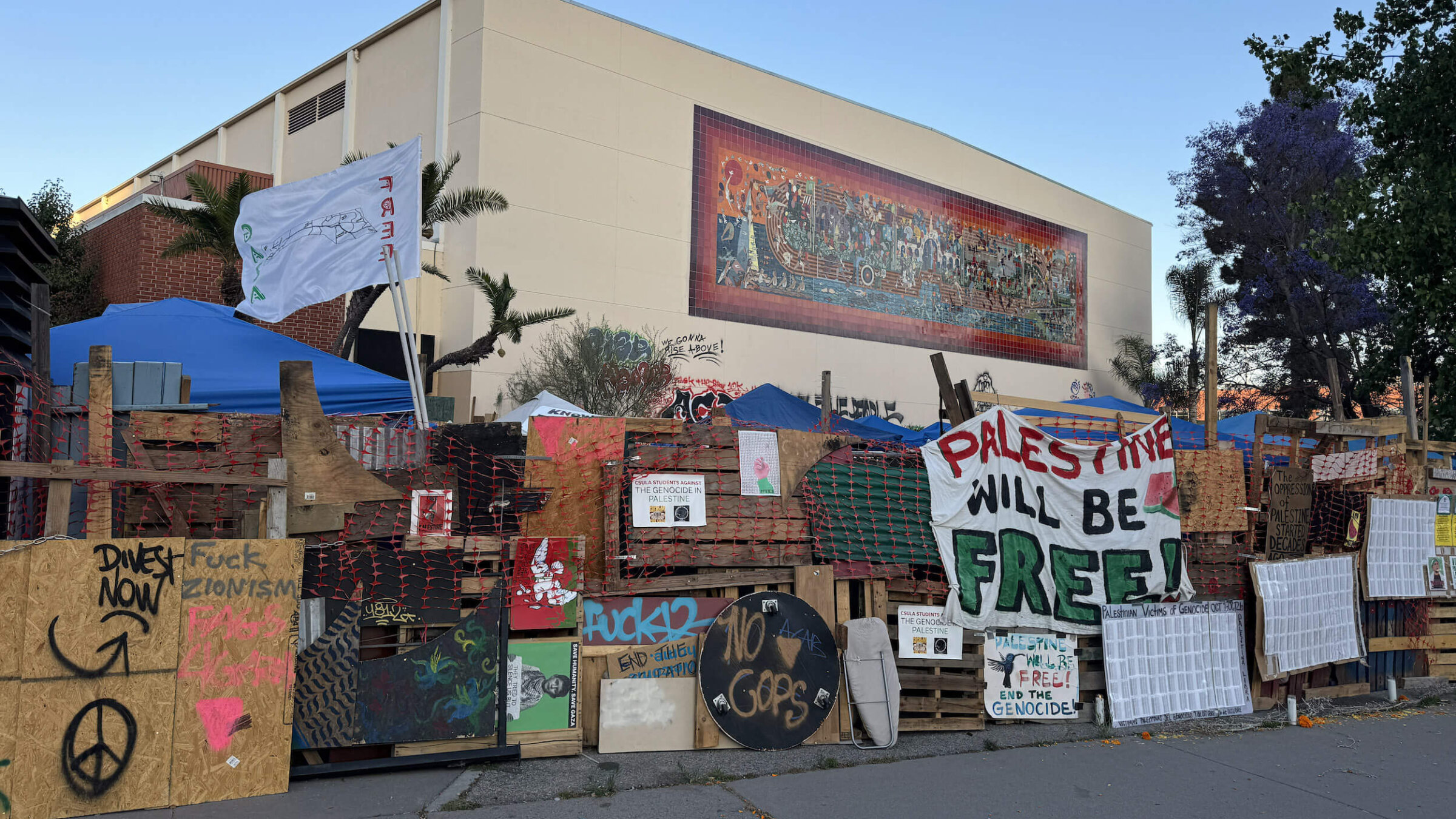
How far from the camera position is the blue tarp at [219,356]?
30.2ft

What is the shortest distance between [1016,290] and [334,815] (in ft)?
119

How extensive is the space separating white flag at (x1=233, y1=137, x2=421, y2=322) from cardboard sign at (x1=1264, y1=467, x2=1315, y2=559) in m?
8.79

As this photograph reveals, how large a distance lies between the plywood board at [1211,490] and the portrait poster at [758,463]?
14.0 ft

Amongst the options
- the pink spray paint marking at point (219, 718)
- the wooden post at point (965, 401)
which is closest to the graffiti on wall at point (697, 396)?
the wooden post at point (965, 401)

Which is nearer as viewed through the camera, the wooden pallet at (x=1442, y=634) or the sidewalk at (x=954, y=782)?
the sidewalk at (x=954, y=782)

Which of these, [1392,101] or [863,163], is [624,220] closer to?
[863,163]

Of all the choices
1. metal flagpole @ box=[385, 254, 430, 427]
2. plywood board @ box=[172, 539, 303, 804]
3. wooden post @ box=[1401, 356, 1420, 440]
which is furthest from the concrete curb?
wooden post @ box=[1401, 356, 1420, 440]

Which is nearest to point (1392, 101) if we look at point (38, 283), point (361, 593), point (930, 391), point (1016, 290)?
point (361, 593)

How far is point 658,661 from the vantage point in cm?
713

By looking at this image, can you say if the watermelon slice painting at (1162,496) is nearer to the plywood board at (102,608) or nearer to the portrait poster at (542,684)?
the portrait poster at (542,684)

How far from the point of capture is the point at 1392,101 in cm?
1480

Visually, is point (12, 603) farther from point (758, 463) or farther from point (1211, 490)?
point (1211, 490)

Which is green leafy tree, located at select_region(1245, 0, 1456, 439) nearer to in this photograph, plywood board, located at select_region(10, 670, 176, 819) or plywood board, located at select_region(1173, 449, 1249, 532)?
plywood board, located at select_region(1173, 449, 1249, 532)

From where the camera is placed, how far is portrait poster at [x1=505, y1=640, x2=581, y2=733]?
657 centimetres
